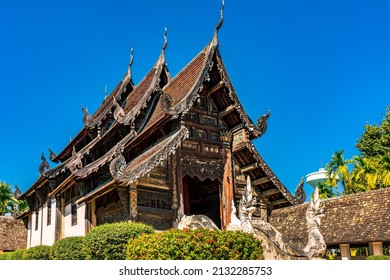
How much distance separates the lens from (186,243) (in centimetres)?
934

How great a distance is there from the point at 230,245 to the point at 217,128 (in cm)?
686

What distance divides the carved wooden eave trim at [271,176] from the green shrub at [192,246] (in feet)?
19.7

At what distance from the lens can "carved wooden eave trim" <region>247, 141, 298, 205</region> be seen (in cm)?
1609

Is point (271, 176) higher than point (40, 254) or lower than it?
higher

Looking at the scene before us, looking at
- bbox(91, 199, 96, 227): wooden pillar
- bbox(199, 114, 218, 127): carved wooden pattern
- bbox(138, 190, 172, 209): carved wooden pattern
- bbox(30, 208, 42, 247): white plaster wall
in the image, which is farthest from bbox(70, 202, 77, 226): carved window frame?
bbox(199, 114, 218, 127): carved wooden pattern

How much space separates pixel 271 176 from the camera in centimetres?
1647

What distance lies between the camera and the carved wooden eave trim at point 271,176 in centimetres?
1609

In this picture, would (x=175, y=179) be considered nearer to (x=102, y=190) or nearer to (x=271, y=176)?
(x=102, y=190)

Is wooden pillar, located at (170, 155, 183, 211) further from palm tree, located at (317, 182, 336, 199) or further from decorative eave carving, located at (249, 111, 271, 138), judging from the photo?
palm tree, located at (317, 182, 336, 199)

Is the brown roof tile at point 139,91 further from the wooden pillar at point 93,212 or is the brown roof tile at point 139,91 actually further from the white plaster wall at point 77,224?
the wooden pillar at point 93,212

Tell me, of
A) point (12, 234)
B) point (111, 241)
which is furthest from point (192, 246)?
point (12, 234)

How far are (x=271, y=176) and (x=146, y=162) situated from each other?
530 centimetres
